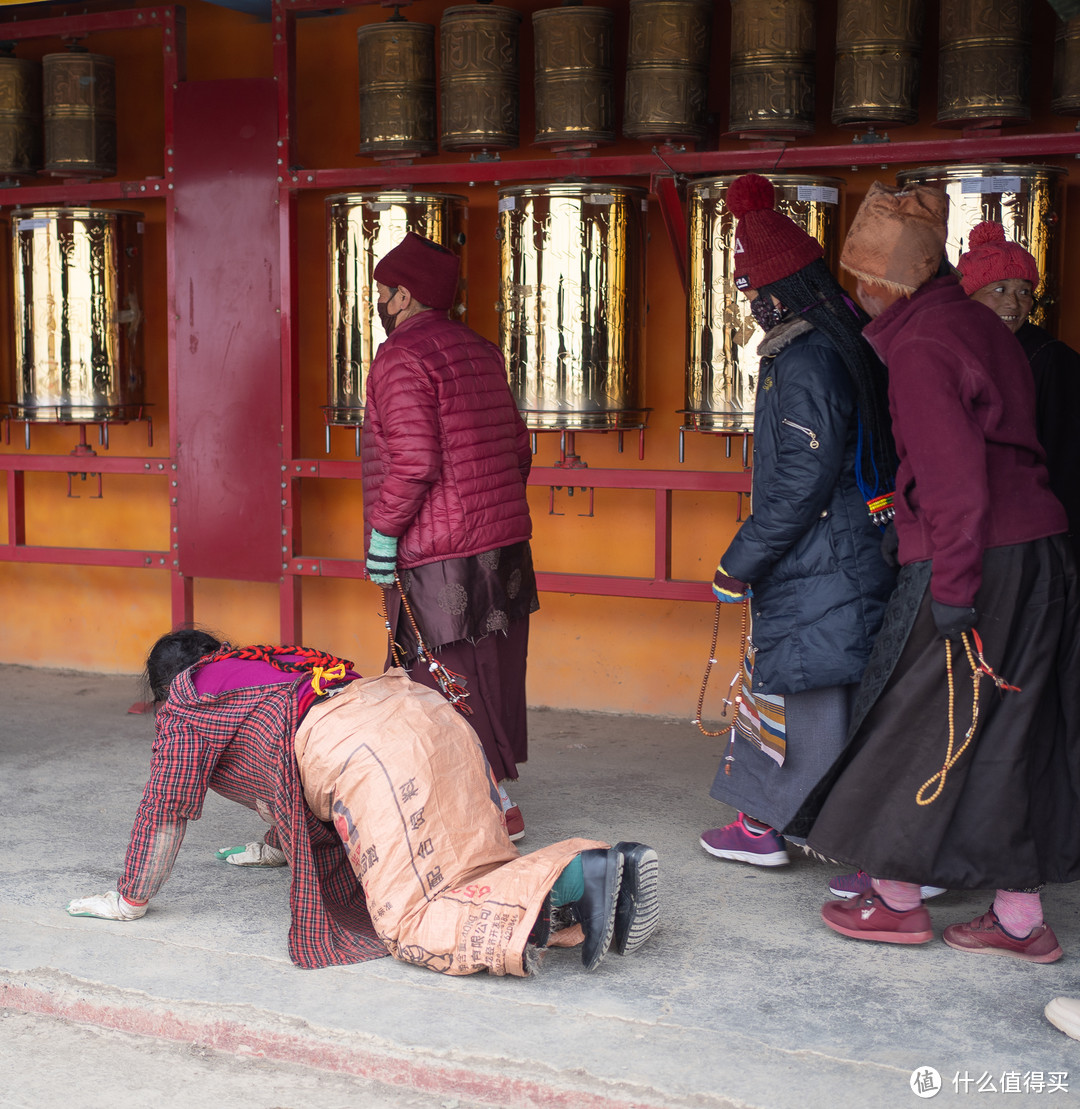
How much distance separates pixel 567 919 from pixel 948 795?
883mm

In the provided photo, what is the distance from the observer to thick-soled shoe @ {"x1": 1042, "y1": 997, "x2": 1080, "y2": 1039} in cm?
266

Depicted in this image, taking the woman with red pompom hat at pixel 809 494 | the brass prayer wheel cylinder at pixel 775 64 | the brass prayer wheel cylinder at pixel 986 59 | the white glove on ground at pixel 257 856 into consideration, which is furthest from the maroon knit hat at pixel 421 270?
the brass prayer wheel cylinder at pixel 986 59

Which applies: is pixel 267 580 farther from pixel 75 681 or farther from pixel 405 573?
pixel 405 573

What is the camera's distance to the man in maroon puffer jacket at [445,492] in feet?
12.1

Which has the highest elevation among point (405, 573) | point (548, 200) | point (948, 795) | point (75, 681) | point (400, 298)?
point (548, 200)

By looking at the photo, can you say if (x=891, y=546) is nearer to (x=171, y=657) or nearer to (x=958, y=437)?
(x=958, y=437)

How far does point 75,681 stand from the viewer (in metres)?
6.29

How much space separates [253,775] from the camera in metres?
3.09

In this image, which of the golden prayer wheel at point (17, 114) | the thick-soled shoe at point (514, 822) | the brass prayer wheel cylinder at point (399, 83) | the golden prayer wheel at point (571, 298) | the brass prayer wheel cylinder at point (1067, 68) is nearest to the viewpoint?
the thick-soled shoe at point (514, 822)

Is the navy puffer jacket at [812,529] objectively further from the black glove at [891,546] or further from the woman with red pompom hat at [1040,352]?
the woman with red pompom hat at [1040,352]

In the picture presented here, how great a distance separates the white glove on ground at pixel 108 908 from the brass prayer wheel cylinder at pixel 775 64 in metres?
3.16

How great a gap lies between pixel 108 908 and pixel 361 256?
2.68m

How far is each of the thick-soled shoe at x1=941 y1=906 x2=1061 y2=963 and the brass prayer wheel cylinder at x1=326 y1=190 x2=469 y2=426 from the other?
2888mm

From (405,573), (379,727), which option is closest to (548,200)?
(405,573)
